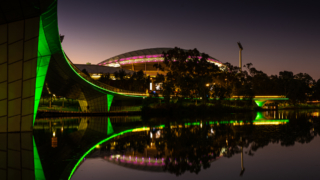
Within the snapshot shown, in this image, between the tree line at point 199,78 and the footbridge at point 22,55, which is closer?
the footbridge at point 22,55

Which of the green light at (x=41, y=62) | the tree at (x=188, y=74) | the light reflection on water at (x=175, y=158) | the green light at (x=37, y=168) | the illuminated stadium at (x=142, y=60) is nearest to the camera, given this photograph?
the green light at (x=37, y=168)

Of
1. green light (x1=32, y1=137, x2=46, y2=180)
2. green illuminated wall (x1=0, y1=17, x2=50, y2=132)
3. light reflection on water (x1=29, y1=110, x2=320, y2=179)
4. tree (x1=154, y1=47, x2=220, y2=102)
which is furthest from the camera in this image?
tree (x1=154, y1=47, x2=220, y2=102)

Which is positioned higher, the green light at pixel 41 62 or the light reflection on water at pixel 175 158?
the green light at pixel 41 62

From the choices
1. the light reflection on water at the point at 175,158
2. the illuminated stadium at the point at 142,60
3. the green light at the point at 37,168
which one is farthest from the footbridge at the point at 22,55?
the illuminated stadium at the point at 142,60

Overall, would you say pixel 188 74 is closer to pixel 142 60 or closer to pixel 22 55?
pixel 142 60

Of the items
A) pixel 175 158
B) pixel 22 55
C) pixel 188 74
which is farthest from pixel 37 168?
pixel 188 74

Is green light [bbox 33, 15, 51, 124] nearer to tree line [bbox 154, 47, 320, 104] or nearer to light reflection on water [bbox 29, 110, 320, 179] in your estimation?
light reflection on water [bbox 29, 110, 320, 179]

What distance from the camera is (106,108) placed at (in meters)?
43.8

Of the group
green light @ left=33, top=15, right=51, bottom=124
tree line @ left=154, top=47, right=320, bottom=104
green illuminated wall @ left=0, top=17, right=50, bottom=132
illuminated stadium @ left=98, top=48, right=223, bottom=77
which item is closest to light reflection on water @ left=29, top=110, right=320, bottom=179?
green illuminated wall @ left=0, top=17, right=50, bottom=132

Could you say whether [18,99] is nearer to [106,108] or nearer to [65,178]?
[65,178]

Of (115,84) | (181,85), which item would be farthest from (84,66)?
(181,85)

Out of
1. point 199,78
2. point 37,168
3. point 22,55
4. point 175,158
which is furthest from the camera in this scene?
point 199,78

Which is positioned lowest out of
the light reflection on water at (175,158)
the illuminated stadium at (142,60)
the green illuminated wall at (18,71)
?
the light reflection on water at (175,158)

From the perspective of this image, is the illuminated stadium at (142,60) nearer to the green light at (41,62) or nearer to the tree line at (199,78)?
the tree line at (199,78)
